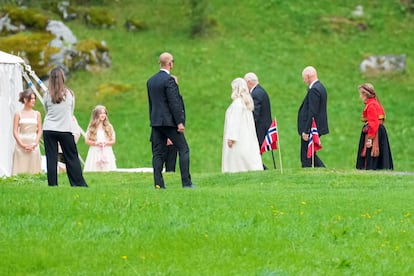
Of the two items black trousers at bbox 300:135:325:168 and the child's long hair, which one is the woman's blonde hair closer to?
black trousers at bbox 300:135:325:168

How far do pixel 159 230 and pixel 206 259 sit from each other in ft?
Answer: 3.97

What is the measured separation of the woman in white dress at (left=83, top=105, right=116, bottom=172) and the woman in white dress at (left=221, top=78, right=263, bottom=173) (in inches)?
129

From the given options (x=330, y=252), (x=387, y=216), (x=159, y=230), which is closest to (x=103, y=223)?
(x=159, y=230)

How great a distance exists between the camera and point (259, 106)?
22516mm

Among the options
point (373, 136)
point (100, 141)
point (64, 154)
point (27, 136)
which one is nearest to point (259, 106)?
point (373, 136)

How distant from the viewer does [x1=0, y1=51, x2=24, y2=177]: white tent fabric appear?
23016 millimetres

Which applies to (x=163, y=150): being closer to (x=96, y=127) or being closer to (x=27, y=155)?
(x=27, y=155)

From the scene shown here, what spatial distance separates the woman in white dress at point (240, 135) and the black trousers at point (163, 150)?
5.12 meters

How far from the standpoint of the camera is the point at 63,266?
9.95 m

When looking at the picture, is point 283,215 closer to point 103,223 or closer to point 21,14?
point 103,223

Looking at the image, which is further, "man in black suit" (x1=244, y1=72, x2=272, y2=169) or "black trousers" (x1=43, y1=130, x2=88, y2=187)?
"man in black suit" (x1=244, y1=72, x2=272, y2=169)

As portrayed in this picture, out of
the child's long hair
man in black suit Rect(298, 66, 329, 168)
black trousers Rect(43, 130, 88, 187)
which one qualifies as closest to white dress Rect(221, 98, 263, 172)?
man in black suit Rect(298, 66, 329, 168)

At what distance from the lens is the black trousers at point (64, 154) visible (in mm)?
16141

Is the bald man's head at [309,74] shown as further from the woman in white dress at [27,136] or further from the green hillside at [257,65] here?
the green hillside at [257,65]
